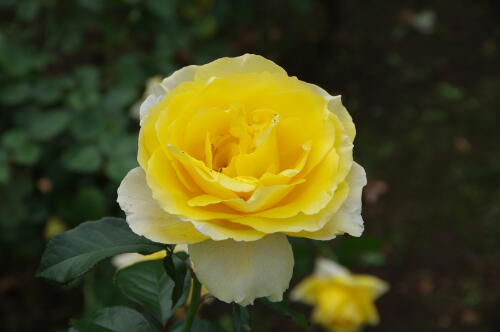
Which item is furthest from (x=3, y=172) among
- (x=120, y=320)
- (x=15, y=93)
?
(x=120, y=320)

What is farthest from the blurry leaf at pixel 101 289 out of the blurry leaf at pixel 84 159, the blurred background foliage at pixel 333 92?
the blurry leaf at pixel 84 159

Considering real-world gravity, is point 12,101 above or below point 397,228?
above

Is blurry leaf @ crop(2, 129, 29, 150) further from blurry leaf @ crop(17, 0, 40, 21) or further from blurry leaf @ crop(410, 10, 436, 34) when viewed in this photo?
blurry leaf @ crop(410, 10, 436, 34)

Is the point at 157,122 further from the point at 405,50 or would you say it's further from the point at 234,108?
the point at 405,50

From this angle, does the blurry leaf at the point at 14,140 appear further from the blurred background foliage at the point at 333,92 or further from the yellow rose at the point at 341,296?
the yellow rose at the point at 341,296

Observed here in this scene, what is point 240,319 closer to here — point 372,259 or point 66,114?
point 66,114

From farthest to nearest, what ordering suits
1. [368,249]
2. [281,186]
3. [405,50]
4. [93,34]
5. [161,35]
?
1. [405,50]
2. [93,34]
3. [161,35]
4. [368,249]
5. [281,186]

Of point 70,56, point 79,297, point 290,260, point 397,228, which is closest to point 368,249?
point 290,260

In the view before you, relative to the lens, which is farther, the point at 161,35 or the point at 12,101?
the point at 161,35

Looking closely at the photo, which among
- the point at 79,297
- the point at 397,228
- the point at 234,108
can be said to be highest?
the point at 234,108
